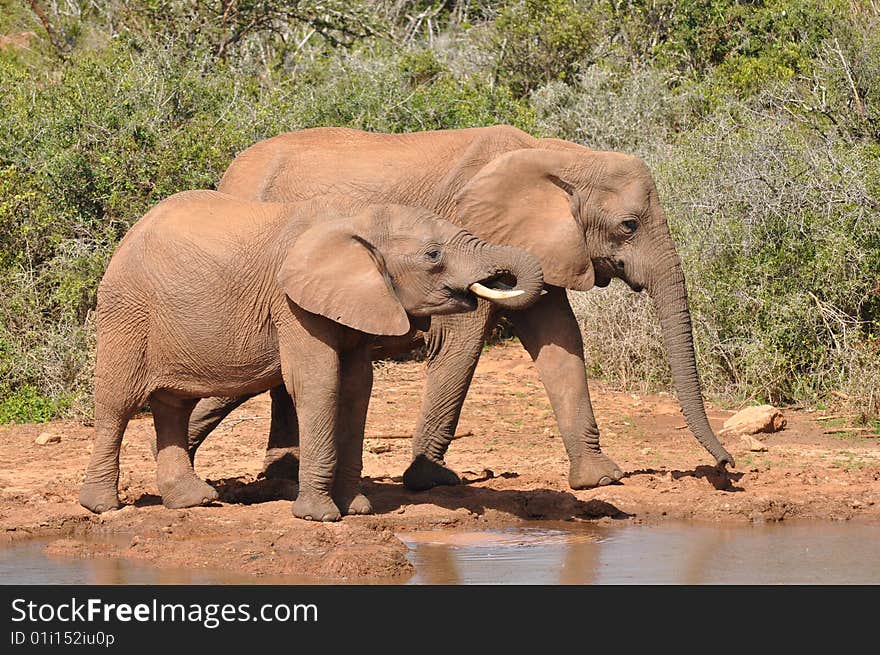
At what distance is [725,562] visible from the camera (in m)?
8.00

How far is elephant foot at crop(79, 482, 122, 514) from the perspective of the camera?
8.95m

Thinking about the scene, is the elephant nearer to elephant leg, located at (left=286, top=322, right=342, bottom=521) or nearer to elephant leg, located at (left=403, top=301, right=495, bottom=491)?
elephant leg, located at (left=286, top=322, right=342, bottom=521)

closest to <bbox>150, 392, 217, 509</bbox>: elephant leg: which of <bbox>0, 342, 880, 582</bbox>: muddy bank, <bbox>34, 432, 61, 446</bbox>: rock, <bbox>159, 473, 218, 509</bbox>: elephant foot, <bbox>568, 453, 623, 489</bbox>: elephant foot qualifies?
<bbox>159, 473, 218, 509</bbox>: elephant foot

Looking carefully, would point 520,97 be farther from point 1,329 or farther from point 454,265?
point 454,265

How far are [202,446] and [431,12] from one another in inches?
635

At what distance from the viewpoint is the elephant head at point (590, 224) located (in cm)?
964

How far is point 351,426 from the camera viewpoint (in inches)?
340

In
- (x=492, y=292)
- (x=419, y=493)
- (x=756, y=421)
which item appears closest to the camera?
(x=492, y=292)

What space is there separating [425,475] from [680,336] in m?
1.82

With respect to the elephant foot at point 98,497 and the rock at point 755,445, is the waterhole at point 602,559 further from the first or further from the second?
the rock at point 755,445

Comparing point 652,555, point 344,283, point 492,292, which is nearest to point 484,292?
point 492,292

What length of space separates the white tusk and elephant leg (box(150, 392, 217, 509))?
2049 mm

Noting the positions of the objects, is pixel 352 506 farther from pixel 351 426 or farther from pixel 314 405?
pixel 314 405

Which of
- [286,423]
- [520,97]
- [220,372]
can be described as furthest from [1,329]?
[520,97]
